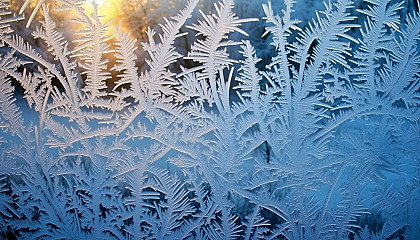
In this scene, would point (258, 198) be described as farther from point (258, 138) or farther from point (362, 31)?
point (362, 31)

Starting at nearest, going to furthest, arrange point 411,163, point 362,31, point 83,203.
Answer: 1. point 362,31
2. point 411,163
3. point 83,203

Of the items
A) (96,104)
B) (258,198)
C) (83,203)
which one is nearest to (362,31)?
(258,198)

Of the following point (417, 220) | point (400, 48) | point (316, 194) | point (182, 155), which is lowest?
point (417, 220)

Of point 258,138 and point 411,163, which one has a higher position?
point 258,138

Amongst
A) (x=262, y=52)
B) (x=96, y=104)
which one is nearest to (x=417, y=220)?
(x=262, y=52)

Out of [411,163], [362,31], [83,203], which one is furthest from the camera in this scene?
[83,203]

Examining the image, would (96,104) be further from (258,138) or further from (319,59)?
(319,59)

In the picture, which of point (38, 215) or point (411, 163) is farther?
point (38, 215)
